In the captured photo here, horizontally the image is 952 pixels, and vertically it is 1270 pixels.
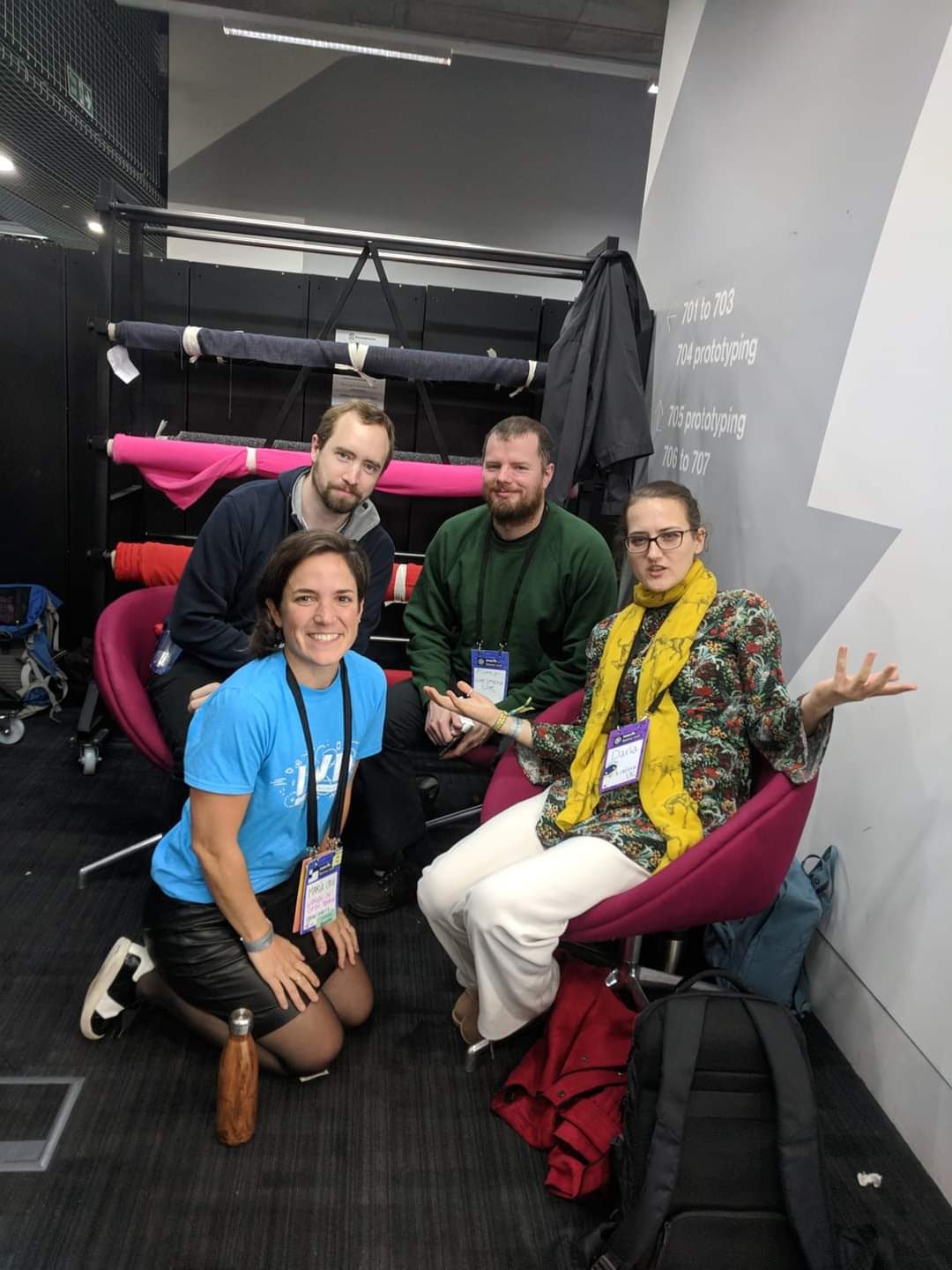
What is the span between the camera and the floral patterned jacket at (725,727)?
166 cm

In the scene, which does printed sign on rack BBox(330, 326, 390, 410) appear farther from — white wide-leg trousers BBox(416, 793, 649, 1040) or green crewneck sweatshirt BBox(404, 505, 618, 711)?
white wide-leg trousers BBox(416, 793, 649, 1040)

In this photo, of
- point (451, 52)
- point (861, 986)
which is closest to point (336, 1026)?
point (861, 986)

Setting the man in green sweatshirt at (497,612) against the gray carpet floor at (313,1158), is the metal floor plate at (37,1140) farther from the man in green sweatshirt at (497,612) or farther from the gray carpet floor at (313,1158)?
the man in green sweatshirt at (497,612)

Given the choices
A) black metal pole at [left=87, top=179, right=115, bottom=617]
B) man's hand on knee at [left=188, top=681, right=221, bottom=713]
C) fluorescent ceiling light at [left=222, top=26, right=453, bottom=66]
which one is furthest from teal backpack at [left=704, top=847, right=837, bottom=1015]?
fluorescent ceiling light at [left=222, top=26, right=453, bottom=66]

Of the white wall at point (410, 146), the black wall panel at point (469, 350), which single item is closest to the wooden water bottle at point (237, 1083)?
the black wall panel at point (469, 350)

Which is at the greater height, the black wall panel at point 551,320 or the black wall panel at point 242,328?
the black wall panel at point 551,320

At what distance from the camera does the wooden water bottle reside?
1.52m

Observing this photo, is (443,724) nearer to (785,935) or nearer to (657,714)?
(657,714)

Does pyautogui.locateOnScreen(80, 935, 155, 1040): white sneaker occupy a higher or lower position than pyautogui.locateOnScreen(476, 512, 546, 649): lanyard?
lower

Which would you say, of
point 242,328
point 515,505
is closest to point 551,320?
point 242,328

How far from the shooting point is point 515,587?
8.25ft

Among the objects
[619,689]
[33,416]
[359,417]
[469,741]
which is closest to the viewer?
[619,689]

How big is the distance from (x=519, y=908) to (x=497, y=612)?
1.09 m

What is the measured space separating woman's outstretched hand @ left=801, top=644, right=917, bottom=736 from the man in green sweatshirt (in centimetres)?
95
